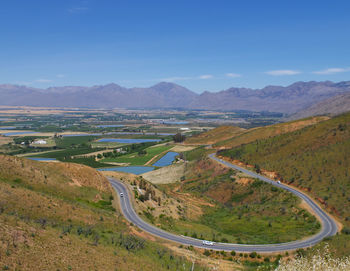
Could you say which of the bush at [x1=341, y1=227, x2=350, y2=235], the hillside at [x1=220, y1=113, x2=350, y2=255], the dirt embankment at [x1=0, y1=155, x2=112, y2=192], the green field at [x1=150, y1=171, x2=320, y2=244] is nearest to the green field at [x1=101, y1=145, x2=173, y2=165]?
the hillside at [x1=220, y1=113, x2=350, y2=255]

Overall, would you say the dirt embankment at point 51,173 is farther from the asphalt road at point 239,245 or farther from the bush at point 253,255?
the bush at point 253,255

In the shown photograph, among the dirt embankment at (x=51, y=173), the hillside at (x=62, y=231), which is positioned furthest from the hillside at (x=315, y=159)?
the dirt embankment at (x=51, y=173)

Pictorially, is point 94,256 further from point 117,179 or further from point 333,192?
point 333,192

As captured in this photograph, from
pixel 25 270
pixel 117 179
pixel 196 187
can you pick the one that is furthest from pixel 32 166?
pixel 196 187

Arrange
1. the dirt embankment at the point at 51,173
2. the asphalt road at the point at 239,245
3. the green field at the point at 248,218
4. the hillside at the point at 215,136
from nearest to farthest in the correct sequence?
the asphalt road at the point at 239,245
the green field at the point at 248,218
the dirt embankment at the point at 51,173
the hillside at the point at 215,136

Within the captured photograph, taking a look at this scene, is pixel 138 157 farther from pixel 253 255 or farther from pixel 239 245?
pixel 253 255

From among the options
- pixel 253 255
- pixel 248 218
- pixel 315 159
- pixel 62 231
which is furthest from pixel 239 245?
pixel 315 159
